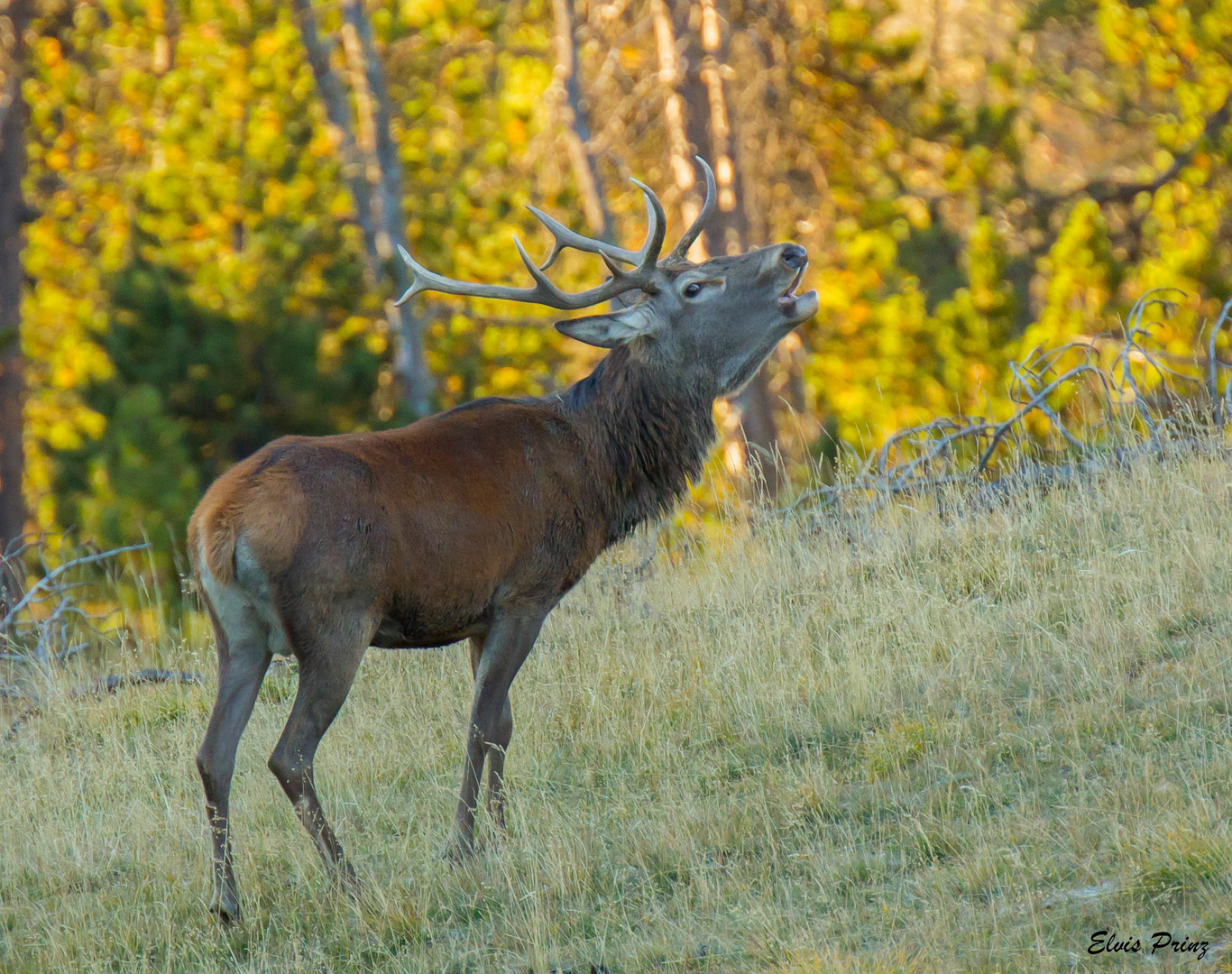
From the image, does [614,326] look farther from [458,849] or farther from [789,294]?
[458,849]

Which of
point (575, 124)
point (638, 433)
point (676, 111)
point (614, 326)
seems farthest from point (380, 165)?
point (638, 433)

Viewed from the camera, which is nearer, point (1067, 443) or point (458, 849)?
point (458, 849)

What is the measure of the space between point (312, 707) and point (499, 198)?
16.0 metres

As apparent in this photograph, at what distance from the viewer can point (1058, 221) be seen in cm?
1950

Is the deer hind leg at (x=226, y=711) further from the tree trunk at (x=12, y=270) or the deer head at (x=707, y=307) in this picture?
the tree trunk at (x=12, y=270)

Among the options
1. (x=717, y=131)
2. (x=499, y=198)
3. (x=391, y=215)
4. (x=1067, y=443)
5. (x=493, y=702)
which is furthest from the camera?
(x=499, y=198)

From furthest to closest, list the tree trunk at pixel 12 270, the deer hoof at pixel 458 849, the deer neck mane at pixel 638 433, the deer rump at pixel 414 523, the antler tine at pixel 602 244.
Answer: the tree trunk at pixel 12 270
the antler tine at pixel 602 244
the deer neck mane at pixel 638 433
the deer hoof at pixel 458 849
the deer rump at pixel 414 523

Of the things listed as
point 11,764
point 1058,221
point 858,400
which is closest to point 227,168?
point 858,400

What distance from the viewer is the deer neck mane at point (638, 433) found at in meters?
5.91

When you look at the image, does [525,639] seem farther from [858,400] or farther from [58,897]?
[858,400]

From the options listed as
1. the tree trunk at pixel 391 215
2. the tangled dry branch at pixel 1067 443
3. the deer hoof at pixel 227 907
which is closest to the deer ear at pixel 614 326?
the tangled dry branch at pixel 1067 443

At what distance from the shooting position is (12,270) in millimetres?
17266

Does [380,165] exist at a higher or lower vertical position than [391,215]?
higher

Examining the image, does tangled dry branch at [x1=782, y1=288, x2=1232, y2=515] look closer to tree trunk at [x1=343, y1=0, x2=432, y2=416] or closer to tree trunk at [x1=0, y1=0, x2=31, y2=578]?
tree trunk at [x1=343, y1=0, x2=432, y2=416]
